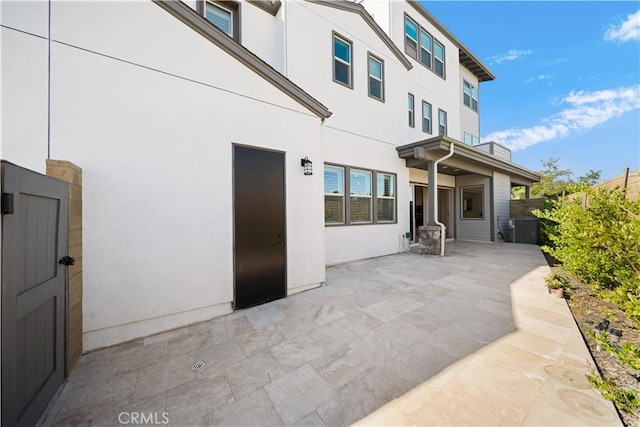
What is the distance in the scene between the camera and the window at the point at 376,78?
7219 mm

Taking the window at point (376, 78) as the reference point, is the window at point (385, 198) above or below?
below

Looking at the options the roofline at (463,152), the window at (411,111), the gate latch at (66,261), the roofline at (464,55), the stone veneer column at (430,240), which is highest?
the roofline at (464,55)

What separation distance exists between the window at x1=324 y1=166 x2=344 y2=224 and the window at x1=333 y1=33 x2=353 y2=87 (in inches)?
101

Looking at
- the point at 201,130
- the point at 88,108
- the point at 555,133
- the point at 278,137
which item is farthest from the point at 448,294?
the point at 555,133

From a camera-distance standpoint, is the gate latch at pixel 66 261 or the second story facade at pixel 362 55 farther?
the second story facade at pixel 362 55

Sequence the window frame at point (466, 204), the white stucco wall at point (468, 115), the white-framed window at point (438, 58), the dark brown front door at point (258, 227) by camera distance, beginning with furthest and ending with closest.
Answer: the white stucco wall at point (468, 115)
the window frame at point (466, 204)
the white-framed window at point (438, 58)
the dark brown front door at point (258, 227)

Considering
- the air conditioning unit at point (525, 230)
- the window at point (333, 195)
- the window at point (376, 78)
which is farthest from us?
the air conditioning unit at point (525, 230)

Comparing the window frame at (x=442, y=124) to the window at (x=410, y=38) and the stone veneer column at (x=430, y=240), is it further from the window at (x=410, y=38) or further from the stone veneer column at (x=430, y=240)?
the stone veneer column at (x=430, y=240)

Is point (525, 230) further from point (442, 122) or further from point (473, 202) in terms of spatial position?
point (442, 122)

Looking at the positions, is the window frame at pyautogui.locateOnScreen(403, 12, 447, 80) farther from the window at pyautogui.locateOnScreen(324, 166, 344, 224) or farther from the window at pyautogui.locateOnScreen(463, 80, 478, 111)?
the window at pyautogui.locateOnScreen(324, 166, 344, 224)

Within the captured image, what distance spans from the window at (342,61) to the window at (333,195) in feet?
8.40

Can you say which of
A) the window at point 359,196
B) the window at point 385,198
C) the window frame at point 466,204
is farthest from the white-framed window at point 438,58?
the window at point 359,196

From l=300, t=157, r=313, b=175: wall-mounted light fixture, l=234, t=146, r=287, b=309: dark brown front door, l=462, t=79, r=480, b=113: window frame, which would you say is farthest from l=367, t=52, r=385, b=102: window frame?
l=462, t=79, r=480, b=113: window frame

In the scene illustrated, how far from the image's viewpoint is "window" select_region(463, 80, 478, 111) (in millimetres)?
12039
